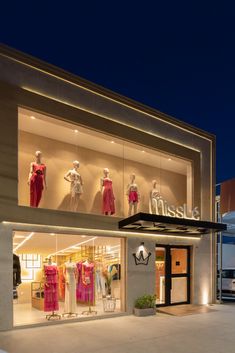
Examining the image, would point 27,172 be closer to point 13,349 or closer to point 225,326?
point 13,349

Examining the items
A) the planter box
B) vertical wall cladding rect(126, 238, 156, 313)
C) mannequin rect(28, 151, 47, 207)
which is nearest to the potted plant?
the planter box

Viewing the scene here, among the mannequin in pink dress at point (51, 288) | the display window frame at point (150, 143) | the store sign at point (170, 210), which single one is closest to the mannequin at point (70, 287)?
the mannequin in pink dress at point (51, 288)

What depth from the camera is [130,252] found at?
12922 millimetres

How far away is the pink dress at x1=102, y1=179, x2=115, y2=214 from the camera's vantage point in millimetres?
13289

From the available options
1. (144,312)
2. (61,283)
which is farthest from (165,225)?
(61,283)

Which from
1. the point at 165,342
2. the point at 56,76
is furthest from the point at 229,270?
the point at 56,76

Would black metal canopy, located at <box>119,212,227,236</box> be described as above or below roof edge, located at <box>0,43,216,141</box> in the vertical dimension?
below

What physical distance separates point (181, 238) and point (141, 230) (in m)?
2.23

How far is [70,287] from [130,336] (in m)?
2.84

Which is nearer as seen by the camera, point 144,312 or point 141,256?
point 144,312

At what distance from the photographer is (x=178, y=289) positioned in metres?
15.0

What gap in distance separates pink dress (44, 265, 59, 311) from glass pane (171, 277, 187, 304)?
5.04m

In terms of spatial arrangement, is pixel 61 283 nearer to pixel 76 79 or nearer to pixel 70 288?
Result: pixel 70 288

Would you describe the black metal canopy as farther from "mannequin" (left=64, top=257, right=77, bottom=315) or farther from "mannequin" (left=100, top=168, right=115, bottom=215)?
"mannequin" (left=64, top=257, right=77, bottom=315)
